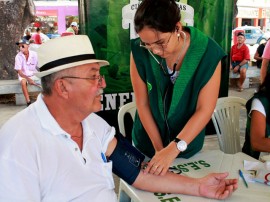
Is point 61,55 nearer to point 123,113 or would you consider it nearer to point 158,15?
point 158,15

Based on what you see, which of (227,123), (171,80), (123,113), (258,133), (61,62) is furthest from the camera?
(227,123)

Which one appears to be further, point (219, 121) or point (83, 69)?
point (219, 121)

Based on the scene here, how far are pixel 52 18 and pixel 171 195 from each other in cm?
1494

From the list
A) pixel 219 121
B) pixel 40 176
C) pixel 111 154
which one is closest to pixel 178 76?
pixel 111 154

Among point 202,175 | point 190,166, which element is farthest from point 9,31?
point 202,175

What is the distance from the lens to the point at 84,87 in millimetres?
1281

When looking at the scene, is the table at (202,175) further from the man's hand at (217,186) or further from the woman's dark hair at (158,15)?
the woman's dark hair at (158,15)

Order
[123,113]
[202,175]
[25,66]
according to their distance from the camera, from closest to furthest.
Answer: [202,175] → [123,113] → [25,66]

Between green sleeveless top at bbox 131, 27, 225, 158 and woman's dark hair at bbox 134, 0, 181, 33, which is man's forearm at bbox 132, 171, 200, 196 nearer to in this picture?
green sleeveless top at bbox 131, 27, 225, 158

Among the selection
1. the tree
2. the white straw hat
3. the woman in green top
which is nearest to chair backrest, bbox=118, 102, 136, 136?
the woman in green top

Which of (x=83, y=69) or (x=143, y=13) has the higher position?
(x=143, y=13)

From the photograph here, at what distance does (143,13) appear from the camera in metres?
1.46

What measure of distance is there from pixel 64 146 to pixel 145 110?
630 millimetres

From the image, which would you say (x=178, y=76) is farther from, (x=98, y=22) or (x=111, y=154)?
(x=98, y=22)
